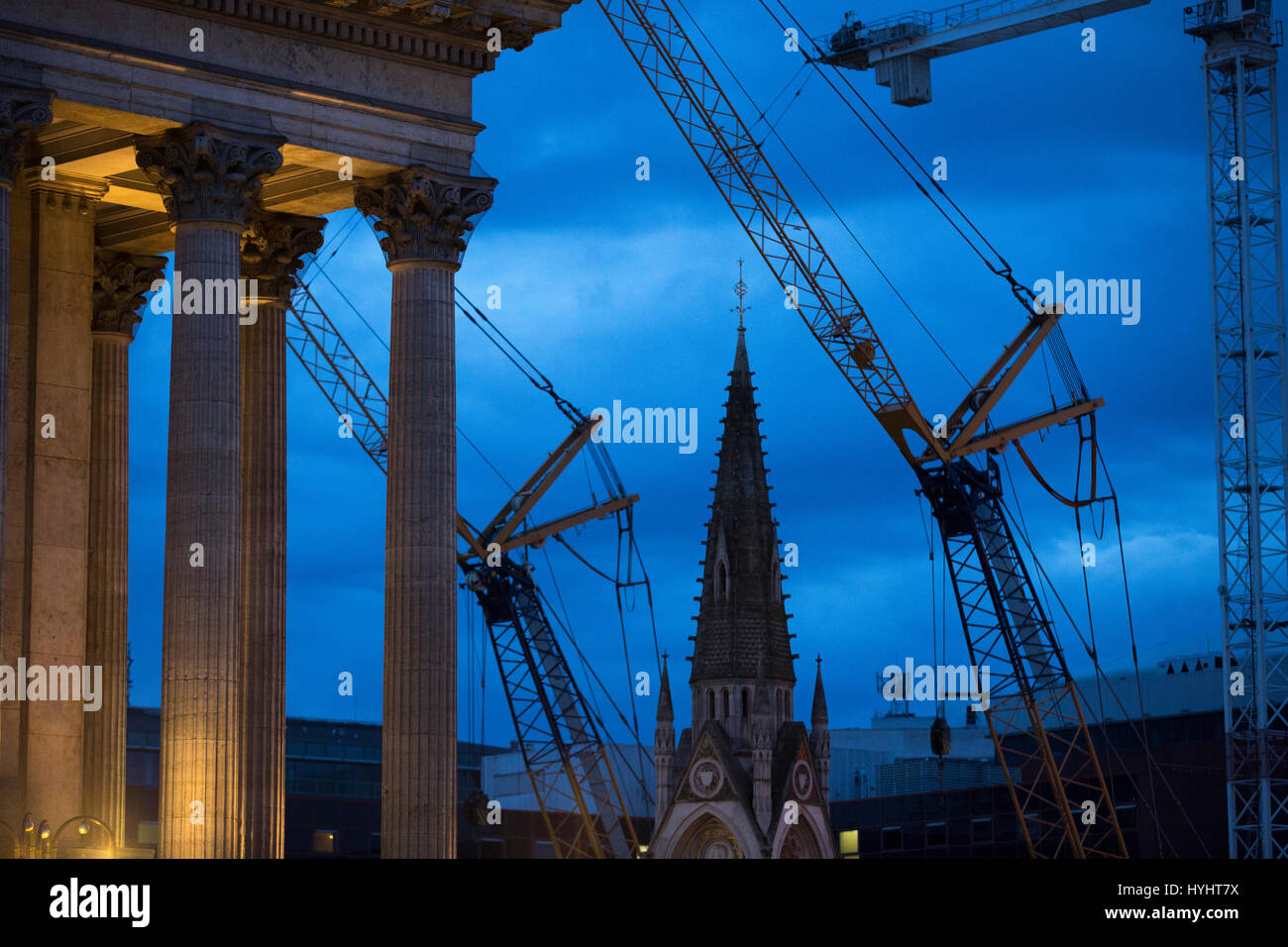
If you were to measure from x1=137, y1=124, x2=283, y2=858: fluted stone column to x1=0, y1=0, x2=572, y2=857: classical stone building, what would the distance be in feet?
0.17

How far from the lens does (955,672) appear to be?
164 metres

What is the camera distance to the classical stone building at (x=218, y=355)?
1604 inches

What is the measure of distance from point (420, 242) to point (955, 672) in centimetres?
12329

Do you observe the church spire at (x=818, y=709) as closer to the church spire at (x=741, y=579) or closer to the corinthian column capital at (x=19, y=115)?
the church spire at (x=741, y=579)

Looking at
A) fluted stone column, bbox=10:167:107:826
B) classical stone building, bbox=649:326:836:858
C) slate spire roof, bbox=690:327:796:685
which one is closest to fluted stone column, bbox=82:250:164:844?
fluted stone column, bbox=10:167:107:826

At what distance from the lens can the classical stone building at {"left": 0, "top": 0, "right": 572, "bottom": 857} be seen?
40750 mm

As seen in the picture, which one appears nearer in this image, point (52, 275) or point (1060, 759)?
point (52, 275)

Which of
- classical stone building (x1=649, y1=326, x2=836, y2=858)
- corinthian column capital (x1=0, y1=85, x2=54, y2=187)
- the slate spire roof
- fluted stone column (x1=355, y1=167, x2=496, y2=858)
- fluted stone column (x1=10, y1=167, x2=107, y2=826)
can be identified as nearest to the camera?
corinthian column capital (x1=0, y1=85, x2=54, y2=187)

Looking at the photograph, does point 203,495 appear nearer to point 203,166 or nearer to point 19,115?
point 203,166

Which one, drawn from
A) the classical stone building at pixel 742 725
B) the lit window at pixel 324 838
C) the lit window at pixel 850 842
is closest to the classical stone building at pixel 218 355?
the lit window at pixel 324 838

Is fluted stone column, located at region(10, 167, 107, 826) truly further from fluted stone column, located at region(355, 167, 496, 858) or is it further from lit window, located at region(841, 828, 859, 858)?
lit window, located at region(841, 828, 859, 858)
